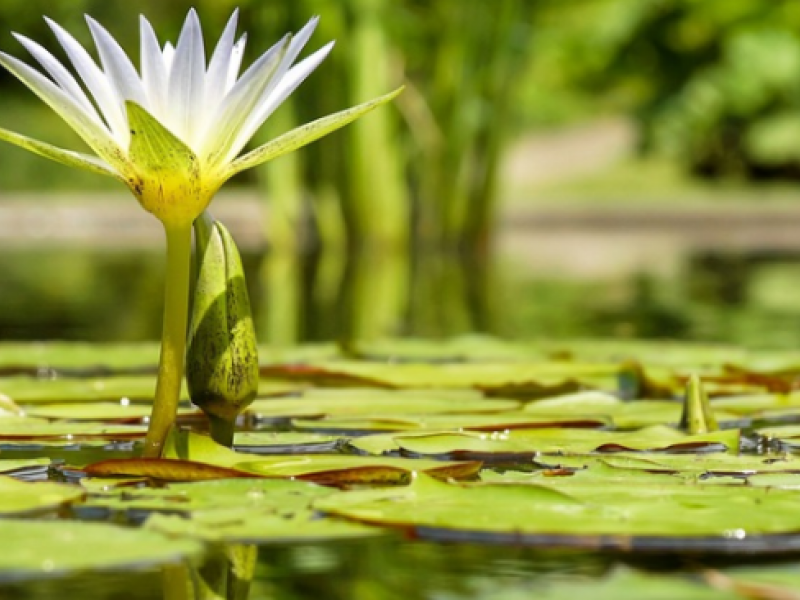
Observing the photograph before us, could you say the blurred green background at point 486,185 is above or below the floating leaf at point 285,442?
above

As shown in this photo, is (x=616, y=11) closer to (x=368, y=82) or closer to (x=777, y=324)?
(x=368, y=82)

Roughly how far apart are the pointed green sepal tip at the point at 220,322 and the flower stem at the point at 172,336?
0.05 meters

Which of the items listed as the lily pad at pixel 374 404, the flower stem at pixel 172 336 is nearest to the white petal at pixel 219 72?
the flower stem at pixel 172 336

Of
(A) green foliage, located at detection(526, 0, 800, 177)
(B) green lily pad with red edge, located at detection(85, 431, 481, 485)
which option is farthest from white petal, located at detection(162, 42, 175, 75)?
(A) green foliage, located at detection(526, 0, 800, 177)

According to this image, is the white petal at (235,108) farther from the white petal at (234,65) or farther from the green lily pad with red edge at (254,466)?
the green lily pad with red edge at (254,466)

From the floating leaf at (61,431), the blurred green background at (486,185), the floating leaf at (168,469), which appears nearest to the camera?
the floating leaf at (168,469)

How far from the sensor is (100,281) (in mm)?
5551

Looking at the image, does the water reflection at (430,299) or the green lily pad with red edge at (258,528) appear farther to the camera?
the water reflection at (430,299)

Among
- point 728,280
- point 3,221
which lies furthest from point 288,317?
point 3,221

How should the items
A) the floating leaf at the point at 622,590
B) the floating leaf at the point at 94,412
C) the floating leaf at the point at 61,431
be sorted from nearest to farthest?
1. the floating leaf at the point at 622,590
2. the floating leaf at the point at 61,431
3. the floating leaf at the point at 94,412

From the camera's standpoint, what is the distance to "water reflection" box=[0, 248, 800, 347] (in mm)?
3354

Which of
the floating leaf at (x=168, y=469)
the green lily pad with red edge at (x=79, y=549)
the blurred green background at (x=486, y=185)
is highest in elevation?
the blurred green background at (x=486, y=185)

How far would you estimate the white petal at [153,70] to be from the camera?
1216 mm

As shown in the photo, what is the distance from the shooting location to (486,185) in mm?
7363
